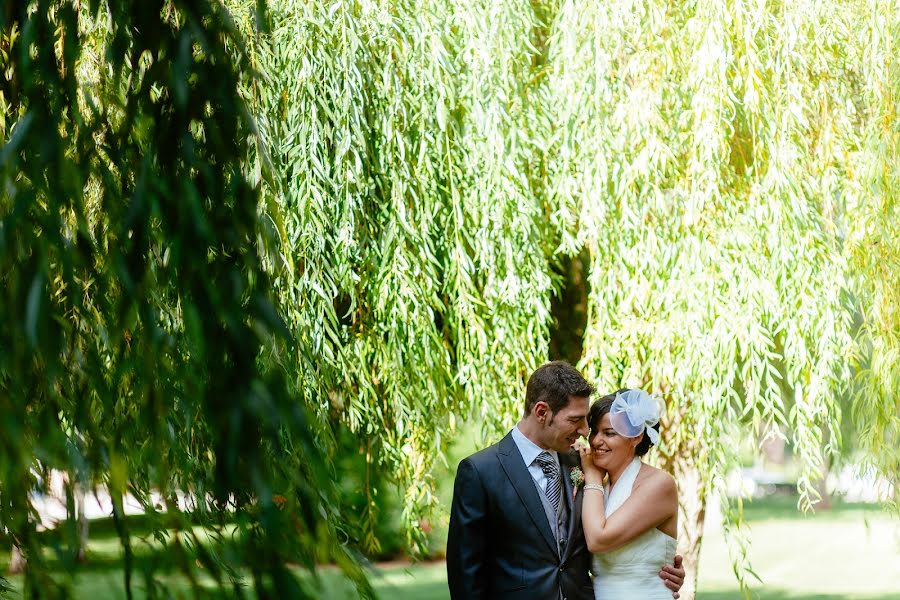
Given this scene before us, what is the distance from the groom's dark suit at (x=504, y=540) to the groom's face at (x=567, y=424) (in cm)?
11

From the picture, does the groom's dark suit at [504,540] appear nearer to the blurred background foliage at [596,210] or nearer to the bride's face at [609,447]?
the bride's face at [609,447]

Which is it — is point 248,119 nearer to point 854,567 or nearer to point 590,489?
point 590,489

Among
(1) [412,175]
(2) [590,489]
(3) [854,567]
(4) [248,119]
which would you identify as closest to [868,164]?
(1) [412,175]

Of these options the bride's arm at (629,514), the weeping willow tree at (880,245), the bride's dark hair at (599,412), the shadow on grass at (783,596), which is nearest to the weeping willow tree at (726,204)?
the weeping willow tree at (880,245)

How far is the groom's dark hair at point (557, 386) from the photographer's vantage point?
2.62 m

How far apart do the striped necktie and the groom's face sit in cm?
6

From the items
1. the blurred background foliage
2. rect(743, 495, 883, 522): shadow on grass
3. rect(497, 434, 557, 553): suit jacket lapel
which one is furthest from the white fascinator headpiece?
rect(743, 495, 883, 522): shadow on grass

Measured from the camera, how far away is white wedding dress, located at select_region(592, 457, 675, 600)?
2.72m

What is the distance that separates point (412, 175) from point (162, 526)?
3.60 meters

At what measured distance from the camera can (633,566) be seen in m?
2.73

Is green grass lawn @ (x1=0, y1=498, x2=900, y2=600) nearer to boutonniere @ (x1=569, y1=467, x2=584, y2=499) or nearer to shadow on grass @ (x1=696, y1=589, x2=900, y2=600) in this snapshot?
shadow on grass @ (x1=696, y1=589, x2=900, y2=600)

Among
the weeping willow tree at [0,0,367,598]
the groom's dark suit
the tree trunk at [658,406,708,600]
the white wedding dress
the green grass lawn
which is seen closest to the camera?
the weeping willow tree at [0,0,367,598]

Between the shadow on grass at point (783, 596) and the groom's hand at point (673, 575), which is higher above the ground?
the groom's hand at point (673, 575)

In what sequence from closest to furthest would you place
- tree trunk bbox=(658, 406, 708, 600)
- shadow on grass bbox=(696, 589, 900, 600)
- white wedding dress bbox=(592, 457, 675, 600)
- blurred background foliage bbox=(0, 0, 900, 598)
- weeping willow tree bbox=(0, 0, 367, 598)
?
1. weeping willow tree bbox=(0, 0, 367, 598)
2. white wedding dress bbox=(592, 457, 675, 600)
3. blurred background foliage bbox=(0, 0, 900, 598)
4. tree trunk bbox=(658, 406, 708, 600)
5. shadow on grass bbox=(696, 589, 900, 600)
